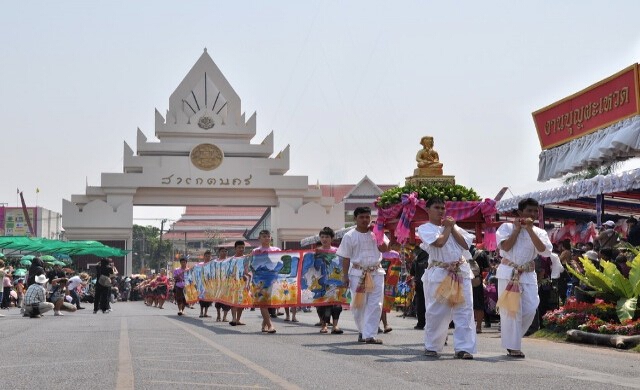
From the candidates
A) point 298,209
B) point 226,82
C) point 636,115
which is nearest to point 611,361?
point 636,115

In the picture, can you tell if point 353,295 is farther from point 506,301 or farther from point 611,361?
point 611,361

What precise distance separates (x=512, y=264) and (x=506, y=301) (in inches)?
16.3

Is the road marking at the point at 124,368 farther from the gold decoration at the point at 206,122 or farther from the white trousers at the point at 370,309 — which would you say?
the gold decoration at the point at 206,122

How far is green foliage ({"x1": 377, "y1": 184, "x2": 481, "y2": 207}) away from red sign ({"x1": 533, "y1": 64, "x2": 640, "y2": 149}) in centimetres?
463

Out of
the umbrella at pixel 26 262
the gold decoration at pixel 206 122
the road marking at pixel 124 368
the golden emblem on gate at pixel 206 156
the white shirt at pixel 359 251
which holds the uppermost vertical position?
the gold decoration at pixel 206 122

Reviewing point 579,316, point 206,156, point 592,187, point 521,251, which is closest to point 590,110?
point 592,187

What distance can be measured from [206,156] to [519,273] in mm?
62003

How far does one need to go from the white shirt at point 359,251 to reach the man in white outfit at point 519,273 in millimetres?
2724

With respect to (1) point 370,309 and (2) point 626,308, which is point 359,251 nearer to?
(1) point 370,309

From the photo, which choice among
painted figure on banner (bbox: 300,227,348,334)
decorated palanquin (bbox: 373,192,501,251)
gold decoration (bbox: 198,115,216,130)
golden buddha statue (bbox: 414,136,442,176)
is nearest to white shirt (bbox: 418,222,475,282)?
painted figure on banner (bbox: 300,227,348,334)

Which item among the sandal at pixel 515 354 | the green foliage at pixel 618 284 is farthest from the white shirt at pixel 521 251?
the green foliage at pixel 618 284

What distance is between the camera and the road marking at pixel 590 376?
28.9ft

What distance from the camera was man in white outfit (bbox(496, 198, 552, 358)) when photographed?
11.6 m

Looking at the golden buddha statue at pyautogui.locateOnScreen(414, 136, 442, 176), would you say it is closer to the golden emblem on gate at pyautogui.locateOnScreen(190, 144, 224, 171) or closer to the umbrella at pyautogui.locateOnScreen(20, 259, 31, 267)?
the umbrella at pyautogui.locateOnScreen(20, 259, 31, 267)
